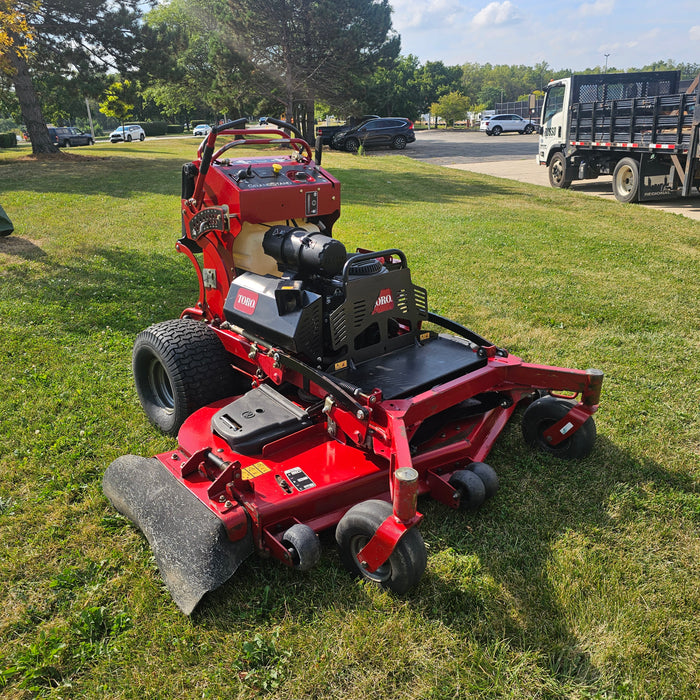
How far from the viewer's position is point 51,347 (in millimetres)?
5891

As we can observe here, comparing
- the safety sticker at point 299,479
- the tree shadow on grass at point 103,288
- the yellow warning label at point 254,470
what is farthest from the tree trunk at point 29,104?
the safety sticker at point 299,479

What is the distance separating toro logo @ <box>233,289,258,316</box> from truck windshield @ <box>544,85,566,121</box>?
14183mm

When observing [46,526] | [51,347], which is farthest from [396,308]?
[51,347]

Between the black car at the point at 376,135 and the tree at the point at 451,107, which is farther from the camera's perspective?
the tree at the point at 451,107

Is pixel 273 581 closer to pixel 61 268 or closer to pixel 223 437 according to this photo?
pixel 223 437

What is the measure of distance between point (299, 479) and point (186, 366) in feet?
4.47

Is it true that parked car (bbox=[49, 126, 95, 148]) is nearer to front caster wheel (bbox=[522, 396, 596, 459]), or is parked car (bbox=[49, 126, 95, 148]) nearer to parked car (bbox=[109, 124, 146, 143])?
parked car (bbox=[109, 124, 146, 143])

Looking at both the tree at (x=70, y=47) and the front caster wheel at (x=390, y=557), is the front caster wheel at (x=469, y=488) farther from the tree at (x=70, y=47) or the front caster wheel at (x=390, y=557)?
the tree at (x=70, y=47)

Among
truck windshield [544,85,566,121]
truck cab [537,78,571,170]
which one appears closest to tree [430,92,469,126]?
truck cab [537,78,571,170]

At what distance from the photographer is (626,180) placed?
1409 cm

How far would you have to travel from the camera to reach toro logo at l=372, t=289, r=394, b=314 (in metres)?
3.79

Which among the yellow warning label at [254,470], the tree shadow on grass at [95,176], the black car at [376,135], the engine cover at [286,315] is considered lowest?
the yellow warning label at [254,470]

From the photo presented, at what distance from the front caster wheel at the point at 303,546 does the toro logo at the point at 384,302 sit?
1.45m

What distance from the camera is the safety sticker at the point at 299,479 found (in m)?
3.21
